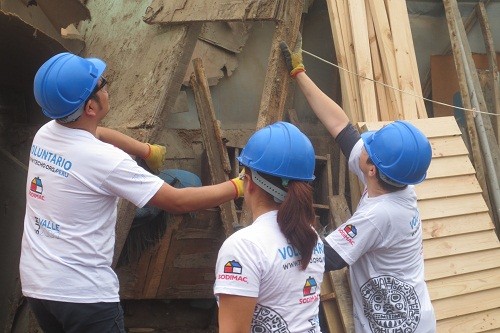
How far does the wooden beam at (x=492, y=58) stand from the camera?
5812 mm

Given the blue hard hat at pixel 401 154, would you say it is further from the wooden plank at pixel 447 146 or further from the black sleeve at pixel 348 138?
the wooden plank at pixel 447 146

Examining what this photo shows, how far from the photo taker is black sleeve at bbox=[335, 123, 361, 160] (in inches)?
124

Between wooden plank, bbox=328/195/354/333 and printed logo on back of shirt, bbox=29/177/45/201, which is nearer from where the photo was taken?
printed logo on back of shirt, bbox=29/177/45/201

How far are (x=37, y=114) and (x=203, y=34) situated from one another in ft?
4.75

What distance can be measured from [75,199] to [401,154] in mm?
1257

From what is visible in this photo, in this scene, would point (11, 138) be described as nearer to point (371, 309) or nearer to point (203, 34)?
point (203, 34)

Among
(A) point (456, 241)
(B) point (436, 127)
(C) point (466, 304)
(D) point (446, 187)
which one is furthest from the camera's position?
(B) point (436, 127)

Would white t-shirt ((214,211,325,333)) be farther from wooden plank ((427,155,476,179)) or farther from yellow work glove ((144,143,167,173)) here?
wooden plank ((427,155,476,179))

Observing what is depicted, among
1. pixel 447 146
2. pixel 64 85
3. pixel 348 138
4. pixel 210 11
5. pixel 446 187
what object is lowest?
pixel 64 85

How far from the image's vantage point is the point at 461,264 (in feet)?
13.8

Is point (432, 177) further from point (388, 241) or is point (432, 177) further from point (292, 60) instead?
point (388, 241)

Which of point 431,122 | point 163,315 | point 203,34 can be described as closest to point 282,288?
point 431,122

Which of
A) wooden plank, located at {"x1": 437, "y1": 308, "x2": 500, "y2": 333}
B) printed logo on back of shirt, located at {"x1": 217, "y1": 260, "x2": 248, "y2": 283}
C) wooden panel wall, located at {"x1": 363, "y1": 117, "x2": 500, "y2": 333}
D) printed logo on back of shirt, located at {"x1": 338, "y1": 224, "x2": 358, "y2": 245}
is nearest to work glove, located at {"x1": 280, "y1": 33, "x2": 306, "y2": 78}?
wooden panel wall, located at {"x1": 363, "y1": 117, "x2": 500, "y2": 333}

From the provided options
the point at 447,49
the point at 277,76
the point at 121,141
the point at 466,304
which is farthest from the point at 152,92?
the point at 447,49
